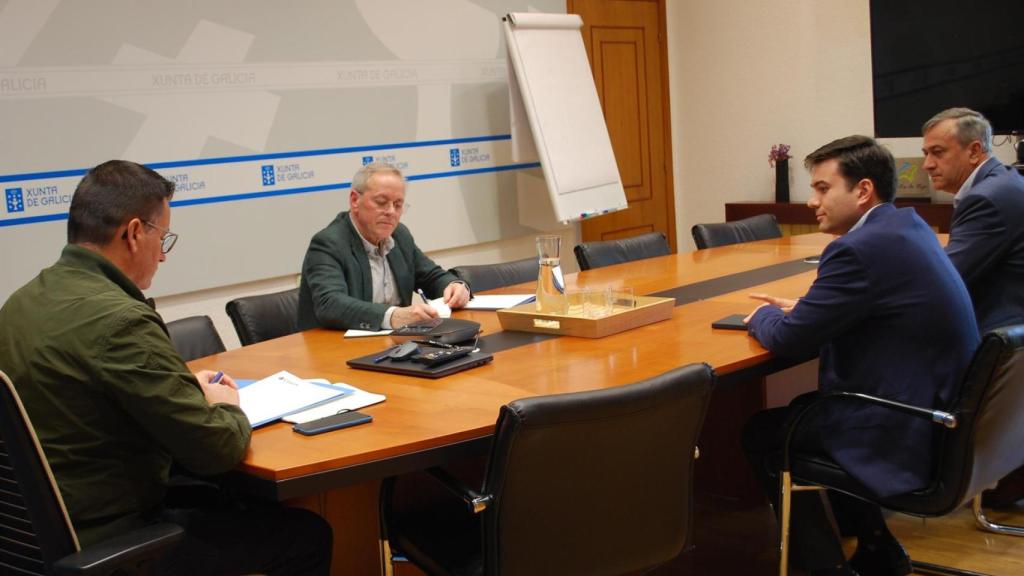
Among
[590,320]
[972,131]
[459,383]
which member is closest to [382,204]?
[590,320]

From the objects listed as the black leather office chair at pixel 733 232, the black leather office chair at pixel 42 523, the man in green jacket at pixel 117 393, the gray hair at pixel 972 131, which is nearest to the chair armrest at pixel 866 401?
the man in green jacket at pixel 117 393

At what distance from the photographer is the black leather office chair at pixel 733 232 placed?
518 centimetres

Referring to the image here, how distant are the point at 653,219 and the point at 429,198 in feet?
7.71

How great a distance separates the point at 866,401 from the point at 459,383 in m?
1.03

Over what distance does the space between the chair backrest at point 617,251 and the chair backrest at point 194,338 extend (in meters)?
1.79

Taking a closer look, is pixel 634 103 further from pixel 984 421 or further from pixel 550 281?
pixel 984 421

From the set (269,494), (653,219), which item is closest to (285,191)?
(653,219)

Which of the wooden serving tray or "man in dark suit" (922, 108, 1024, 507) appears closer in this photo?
the wooden serving tray

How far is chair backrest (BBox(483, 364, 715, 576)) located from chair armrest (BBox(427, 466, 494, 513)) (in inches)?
0.9

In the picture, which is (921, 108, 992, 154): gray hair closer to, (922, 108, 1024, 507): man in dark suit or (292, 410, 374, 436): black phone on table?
(922, 108, 1024, 507): man in dark suit

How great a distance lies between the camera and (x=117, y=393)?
6.49 ft

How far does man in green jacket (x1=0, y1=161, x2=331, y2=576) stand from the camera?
1982 mm

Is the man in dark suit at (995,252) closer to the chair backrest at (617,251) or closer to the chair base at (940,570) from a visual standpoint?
the chair base at (940,570)

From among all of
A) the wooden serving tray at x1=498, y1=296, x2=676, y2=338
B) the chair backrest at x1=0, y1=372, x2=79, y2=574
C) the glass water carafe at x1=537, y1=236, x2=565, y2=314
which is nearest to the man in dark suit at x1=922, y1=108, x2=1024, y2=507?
the wooden serving tray at x1=498, y1=296, x2=676, y2=338
